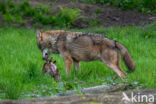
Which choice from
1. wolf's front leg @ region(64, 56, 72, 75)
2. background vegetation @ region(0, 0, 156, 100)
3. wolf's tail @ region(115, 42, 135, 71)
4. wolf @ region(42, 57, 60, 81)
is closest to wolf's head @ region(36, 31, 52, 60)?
background vegetation @ region(0, 0, 156, 100)

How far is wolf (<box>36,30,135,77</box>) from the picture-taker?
715 centimetres

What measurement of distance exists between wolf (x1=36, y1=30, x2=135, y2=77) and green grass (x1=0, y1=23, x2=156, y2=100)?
28 cm

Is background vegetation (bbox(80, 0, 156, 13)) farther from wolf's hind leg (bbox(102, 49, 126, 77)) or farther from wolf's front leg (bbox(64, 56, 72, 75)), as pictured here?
wolf's hind leg (bbox(102, 49, 126, 77))

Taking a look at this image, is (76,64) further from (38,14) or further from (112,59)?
(38,14)

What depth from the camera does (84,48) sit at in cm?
754

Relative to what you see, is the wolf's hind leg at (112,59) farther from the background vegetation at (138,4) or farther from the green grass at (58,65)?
the background vegetation at (138,4)

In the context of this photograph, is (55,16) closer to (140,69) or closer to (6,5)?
(6,5)

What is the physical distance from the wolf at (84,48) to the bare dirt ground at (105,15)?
6022mm

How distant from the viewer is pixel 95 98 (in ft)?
11.9

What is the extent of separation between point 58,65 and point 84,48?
1.40 meters

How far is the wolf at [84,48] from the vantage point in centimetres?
715

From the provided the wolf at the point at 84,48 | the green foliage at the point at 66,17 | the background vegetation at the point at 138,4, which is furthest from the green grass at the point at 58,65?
the background vegetation at the point at 138,4

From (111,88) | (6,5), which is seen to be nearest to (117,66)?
(111,88)

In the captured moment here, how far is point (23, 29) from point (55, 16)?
1.94 meters
